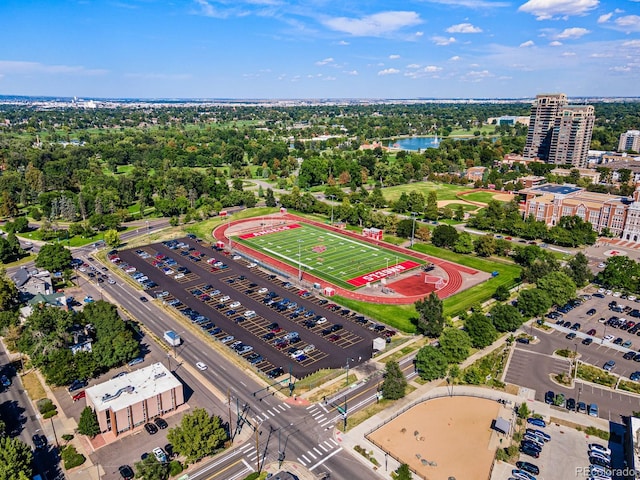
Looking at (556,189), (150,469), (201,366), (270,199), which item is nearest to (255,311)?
(201,366)

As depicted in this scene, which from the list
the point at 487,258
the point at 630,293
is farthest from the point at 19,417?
the point at 630,293

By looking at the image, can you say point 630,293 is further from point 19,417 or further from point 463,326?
point 19,417

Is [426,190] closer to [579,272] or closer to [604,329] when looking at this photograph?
[579,272]

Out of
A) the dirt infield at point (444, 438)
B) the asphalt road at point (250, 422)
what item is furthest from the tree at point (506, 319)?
the asphalt road at point (250, 422)

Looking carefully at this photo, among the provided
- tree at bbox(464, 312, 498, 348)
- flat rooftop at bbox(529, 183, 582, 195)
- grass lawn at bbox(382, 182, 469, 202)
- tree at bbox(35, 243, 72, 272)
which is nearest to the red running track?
tree at bbox(464, 312, 498, 348)

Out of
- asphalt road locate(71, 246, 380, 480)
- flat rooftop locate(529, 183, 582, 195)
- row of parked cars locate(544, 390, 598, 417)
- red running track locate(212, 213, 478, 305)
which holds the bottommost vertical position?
asphalt road locate(71, 246, 380, 480)

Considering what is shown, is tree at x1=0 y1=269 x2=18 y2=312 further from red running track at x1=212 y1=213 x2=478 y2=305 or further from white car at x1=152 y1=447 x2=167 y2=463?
red running track at x1=212 y1=213 x2=478 y2=305
